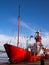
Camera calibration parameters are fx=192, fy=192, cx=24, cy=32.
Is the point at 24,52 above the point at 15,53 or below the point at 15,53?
above

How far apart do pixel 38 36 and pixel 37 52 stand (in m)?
3.82

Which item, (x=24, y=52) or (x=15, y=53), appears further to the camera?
(x=24, y=52)

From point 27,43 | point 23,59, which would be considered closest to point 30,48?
point 27,43

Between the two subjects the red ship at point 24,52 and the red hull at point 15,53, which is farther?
the red ship at point 24,52

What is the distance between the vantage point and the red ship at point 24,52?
32375 millimetres

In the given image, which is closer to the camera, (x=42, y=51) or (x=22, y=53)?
(x=22, y=53)

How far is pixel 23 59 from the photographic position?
112ft

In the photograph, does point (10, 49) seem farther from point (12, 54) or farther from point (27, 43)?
point (27, 43)

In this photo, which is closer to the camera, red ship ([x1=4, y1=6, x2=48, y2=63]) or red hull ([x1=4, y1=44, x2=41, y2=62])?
red hull ([x1=4, y1=44, x2=41, y2=62])

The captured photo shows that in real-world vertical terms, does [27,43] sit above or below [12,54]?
above

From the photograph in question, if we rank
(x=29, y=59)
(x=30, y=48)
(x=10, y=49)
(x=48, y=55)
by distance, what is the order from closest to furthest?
(x=10, y=49) → (x=29, y=59) → (x=30, y=48) → (x=48, y=55)

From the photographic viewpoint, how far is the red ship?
106ft

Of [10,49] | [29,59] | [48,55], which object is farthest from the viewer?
[48,55]

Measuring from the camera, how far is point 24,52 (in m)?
33.5
